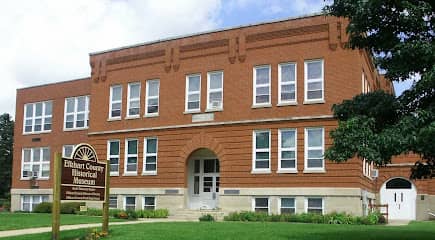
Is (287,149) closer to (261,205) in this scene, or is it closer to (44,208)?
(261,205)

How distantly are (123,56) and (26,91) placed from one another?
13.1m

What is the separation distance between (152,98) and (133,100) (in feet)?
4.95

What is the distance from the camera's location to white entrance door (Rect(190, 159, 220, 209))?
3466cm

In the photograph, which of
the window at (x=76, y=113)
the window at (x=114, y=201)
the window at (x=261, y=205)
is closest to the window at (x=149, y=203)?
the window at (x=114, y=201)

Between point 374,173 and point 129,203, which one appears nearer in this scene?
point 374,173

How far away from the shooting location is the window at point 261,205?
104 ft

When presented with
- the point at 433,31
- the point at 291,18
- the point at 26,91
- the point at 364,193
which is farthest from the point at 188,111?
the point at 433,31

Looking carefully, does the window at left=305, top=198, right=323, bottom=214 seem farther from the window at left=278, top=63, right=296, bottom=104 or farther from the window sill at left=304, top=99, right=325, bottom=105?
the window at left=278, top=63, right=296, bottom=104

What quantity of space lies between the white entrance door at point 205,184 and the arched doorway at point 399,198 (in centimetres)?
1114

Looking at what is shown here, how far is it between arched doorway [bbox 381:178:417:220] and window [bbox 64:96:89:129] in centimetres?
2102

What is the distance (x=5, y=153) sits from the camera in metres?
65.2

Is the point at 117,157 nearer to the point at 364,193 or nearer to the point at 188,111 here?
the point at 188,111

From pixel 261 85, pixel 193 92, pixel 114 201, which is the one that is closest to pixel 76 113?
pixel 114 201

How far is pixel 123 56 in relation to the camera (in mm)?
37969
